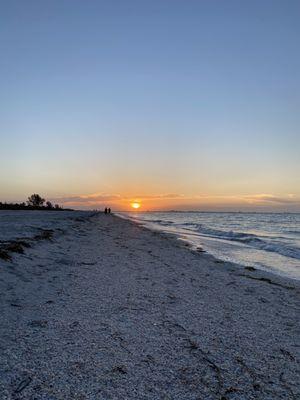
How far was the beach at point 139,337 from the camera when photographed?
3115mm

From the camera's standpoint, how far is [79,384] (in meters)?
3.03

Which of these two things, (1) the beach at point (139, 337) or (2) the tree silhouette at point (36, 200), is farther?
(2) the tree silhouette at point (36, 200)

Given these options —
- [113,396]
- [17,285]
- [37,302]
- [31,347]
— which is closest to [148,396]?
[113,396]

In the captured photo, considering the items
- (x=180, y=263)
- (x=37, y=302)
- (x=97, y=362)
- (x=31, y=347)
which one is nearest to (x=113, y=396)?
(x=97, y=362)

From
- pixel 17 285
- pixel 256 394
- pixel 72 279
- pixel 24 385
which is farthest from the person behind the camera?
pixel 72 279

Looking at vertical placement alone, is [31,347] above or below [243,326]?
above

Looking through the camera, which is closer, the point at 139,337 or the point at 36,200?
the point at 139,337

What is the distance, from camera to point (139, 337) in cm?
423

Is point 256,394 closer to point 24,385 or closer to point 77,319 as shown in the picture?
point 24,385

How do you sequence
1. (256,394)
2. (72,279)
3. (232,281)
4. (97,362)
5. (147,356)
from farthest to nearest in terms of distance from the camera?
(232,281) → (72,279) → (147,356) → (97,362) → (256,394)

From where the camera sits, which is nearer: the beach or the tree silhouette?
the beach

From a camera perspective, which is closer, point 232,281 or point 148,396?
point 148,396

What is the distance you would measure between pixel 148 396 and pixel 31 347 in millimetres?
1429

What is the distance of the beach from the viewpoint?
10.2ft
